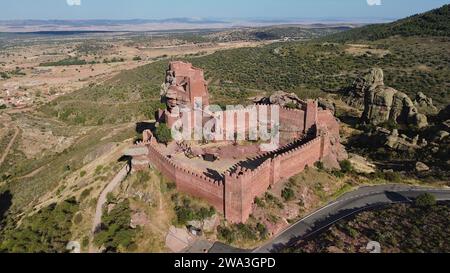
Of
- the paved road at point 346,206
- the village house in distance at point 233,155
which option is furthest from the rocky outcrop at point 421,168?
the village house in distance at point 233,155

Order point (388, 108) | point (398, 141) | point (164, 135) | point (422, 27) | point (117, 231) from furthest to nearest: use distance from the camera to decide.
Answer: point (422, 27) → point (388, 108) → point (398, 141) → point (164, 135) → point (117, 231)

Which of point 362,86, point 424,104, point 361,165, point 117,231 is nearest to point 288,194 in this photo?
point 361,165

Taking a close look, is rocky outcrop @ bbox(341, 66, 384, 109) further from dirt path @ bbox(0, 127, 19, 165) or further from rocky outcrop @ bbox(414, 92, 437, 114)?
dirt path @ bbox(0, 127, 19, 165)

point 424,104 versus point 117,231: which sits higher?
point 424,104

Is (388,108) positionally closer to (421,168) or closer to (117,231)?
(421,168)

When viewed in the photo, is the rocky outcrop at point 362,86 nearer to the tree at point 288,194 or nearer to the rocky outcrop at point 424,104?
the rocky outcrop at point 424,104

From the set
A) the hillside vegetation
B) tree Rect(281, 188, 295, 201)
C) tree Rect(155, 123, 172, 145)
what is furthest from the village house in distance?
the hillside vegetation
